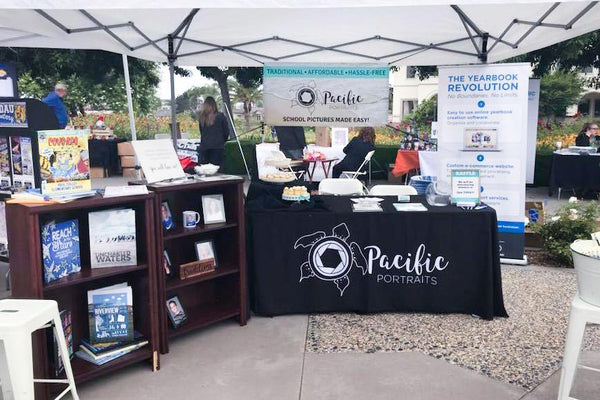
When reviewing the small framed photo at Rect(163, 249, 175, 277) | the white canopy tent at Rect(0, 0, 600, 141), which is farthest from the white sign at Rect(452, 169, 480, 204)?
the small framed photo at Rect(163, 249, 175, 277)

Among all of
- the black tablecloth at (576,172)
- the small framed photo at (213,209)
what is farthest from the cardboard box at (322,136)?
the small framed photo at (213,209)

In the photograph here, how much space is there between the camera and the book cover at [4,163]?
344 cm

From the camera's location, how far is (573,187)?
891 cm

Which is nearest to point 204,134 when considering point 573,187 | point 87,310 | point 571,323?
point 87,310

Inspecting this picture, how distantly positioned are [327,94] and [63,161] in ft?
12.7

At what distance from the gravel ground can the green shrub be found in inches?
41.7

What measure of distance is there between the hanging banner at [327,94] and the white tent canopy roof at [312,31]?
17 cm

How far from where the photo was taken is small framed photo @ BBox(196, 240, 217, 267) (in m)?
3.82

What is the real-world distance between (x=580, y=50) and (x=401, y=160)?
3.89m

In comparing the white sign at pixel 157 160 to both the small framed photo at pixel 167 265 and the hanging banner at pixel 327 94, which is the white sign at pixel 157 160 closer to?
the small framed photo at pixel 167 265

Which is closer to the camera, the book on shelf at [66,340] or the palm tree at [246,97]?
the book on shelf at [66,340]

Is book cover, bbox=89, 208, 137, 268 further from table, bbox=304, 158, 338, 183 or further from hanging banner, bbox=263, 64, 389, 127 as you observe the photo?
table, bbox=304, 158, 338, 183

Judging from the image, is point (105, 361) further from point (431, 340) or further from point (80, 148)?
point (431, 340)

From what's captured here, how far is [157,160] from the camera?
142 inches
